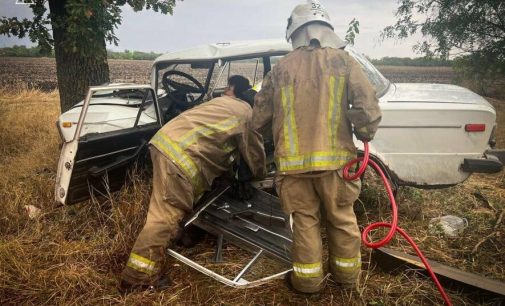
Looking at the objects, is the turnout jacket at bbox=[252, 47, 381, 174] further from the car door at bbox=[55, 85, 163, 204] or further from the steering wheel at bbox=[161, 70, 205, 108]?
the steering wheel at bbox=[161, 70, 205, 108]

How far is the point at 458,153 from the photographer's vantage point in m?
3.29

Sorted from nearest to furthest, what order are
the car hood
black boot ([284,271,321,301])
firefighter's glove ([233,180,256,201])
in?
1. black boot ([284,271,321,301])
2. the car hood
3. firefighter's glove ([233,180,256,201])

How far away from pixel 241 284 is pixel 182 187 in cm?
84

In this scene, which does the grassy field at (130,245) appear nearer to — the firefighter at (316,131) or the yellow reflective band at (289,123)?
the firefighter at (316,131)

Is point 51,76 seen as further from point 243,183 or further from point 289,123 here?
point 289,123

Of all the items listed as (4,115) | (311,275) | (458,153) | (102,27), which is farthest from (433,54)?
(4,115)

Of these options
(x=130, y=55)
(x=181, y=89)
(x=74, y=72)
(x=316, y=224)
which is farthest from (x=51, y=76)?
(x=130, y=55)

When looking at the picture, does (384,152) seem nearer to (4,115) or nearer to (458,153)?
(458,153)

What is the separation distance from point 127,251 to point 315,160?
6.09ft

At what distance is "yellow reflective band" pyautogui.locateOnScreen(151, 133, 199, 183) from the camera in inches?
110

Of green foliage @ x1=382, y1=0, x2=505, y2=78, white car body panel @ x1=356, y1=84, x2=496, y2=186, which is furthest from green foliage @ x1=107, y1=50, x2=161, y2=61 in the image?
white car body panel @ x1=356, y1=84, x2=496, y2=186

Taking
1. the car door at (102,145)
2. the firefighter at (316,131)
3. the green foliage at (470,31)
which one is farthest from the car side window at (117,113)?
the green foliage at (470,31)

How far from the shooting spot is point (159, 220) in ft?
8.86

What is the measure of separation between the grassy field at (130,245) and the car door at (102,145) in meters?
0.26
